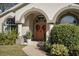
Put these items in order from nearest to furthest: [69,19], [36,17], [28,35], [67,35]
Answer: [67,35] → [28,35] → [69,19] → [36,17]

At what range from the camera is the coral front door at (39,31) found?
23.5m

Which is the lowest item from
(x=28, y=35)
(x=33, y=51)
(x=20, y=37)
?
(x=33, y=51)

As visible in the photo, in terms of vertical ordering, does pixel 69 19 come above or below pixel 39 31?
above

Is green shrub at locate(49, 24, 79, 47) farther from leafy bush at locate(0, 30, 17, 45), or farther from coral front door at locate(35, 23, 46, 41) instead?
coral front door at locate(35, 23, 46, 41)

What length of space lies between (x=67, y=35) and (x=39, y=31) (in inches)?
250

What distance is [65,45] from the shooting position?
1764cm

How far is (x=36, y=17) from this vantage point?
76.8 feet

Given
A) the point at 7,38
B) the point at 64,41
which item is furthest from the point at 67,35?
the point at 7,38

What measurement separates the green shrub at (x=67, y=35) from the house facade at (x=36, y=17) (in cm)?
192

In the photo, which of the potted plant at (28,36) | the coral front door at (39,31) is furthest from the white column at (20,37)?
the coral front door at (39,31)

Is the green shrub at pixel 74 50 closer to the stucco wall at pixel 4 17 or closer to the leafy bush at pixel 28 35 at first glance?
the leafy bush at pixel 28 35

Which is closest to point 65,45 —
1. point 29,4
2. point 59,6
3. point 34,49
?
point 34,49

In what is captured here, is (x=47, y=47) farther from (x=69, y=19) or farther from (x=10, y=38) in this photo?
(x=69, y=19)

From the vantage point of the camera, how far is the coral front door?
925 inches
